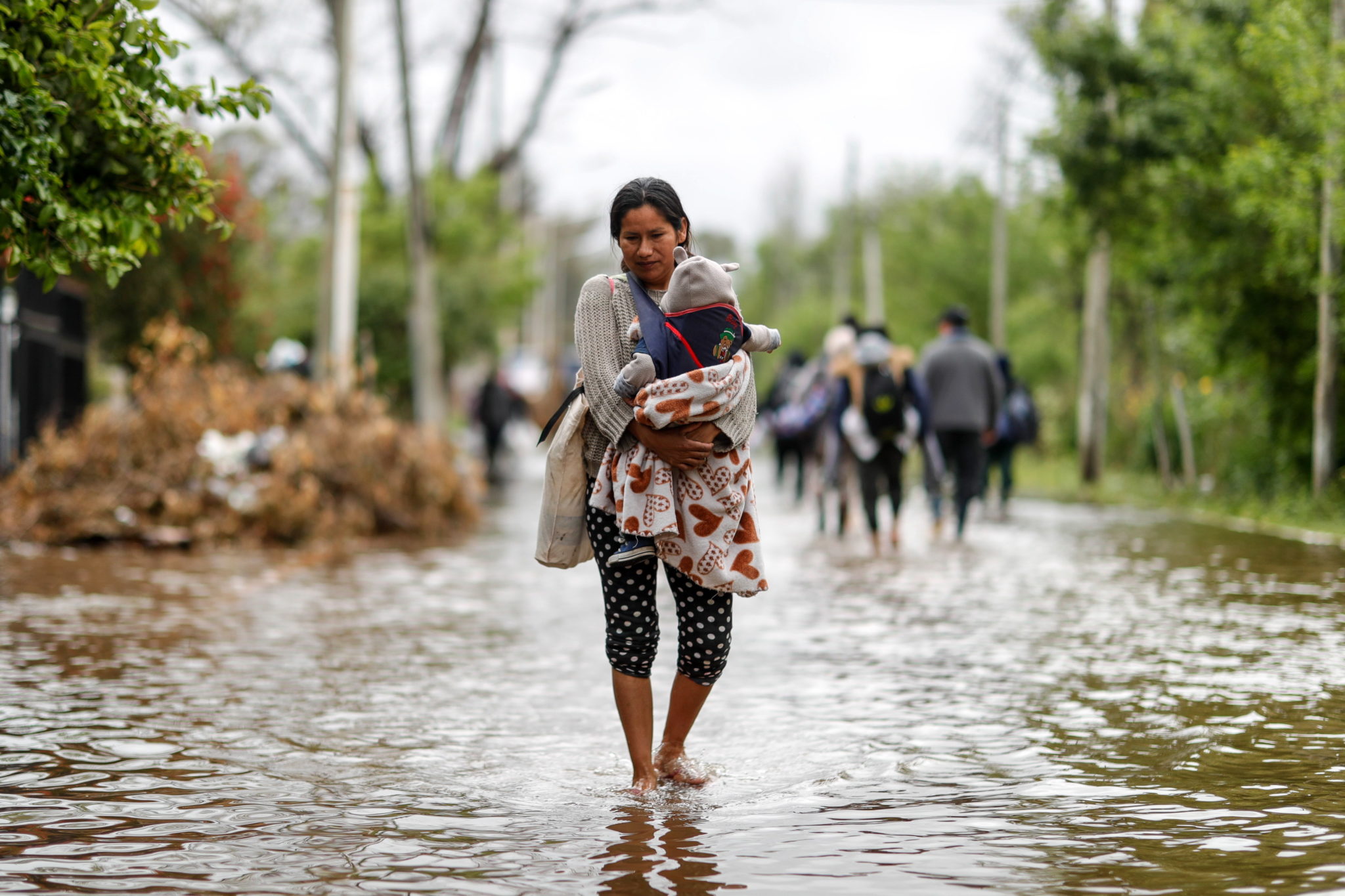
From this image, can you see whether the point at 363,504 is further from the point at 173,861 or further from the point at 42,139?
the point at 173,861

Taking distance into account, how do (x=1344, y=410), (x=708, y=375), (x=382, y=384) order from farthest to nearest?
(x=382, y=384)
(x=1344, y=410)
(x=708, y=375)

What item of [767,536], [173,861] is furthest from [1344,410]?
[173,861]

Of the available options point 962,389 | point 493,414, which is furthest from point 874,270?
point 962,389

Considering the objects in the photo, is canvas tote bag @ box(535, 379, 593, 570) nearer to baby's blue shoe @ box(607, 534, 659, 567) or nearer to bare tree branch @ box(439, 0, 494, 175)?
baby's blue shoe @ box(607, 534, 659, 567)

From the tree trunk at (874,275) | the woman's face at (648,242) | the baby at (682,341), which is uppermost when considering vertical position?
the tree trunk at (874,275)

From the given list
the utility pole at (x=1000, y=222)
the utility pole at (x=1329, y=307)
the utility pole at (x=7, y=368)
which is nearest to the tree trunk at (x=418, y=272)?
the utility pole at (x=7, y=368)

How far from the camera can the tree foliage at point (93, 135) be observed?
5.61 m

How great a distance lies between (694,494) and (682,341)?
0.45 m

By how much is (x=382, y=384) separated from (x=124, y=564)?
16.5m

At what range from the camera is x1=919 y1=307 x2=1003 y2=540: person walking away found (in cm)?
1527

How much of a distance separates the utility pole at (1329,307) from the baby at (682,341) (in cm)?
1095

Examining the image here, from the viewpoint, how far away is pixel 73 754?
18.5 feet

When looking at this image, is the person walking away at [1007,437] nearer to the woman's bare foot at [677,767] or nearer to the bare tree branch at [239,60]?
the bare tree branch at [239,60]

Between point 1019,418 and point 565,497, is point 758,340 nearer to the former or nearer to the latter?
point 565,497
